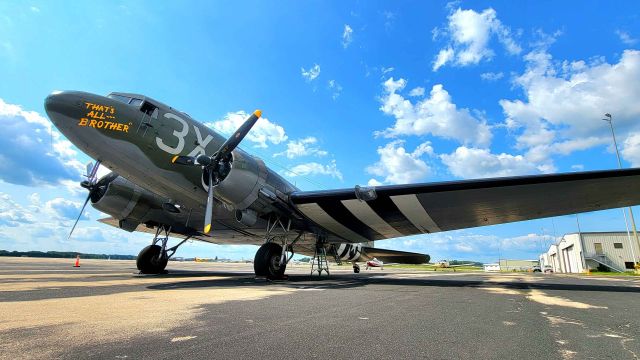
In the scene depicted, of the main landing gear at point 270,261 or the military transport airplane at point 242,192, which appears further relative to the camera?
the main landing gear at point 270,261

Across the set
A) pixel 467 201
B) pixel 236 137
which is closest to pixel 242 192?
pixel 236 137

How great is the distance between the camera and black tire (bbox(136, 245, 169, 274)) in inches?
622

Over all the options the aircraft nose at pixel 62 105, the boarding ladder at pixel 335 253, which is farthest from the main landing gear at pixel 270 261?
the boarding ladder at pixel 335 253

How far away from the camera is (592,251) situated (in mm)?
57344

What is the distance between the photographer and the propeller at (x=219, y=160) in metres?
11.1

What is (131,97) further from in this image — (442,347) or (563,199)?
(563,199)

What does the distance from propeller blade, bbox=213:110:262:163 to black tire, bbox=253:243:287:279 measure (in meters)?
3.85

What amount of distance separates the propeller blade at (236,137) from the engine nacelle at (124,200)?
580cm

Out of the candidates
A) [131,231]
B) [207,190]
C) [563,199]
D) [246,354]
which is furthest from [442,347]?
[131,231]

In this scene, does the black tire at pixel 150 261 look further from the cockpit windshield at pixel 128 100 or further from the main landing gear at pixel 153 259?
the cockpit windshield at pixel 128 100

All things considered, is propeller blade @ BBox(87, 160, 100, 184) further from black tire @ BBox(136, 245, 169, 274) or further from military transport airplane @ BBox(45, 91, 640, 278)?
black tire @ BBox(136, 245, 169, 274)

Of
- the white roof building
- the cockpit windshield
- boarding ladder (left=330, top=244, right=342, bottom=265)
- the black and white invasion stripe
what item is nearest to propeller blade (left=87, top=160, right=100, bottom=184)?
Answer: the cockpit windshield

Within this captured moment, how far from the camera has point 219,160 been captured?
11.6 m

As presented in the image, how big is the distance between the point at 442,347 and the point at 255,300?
4.19m
